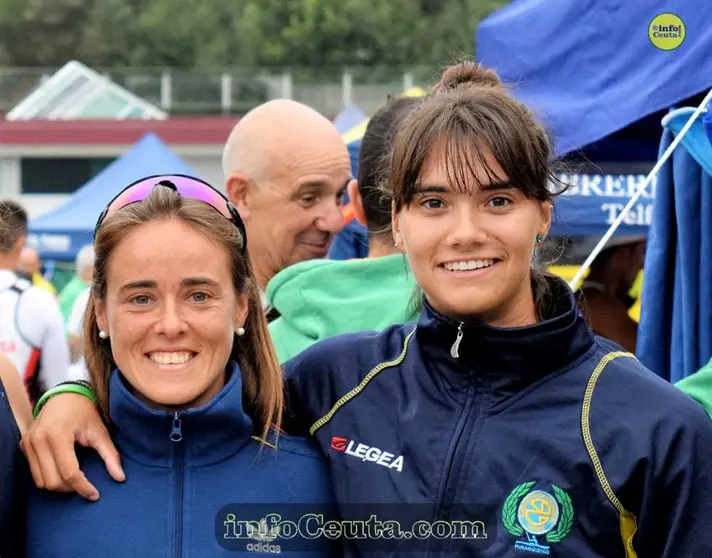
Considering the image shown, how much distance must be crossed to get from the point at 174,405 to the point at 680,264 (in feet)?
6.52

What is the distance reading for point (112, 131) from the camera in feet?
92.8

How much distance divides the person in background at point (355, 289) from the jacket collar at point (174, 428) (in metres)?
0.80

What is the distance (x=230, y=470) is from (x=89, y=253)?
7.65 m

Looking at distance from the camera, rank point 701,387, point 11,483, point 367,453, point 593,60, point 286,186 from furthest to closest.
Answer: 1. point 593,60
2. point 286,186
3. point 701,387
4. point 367,453
5. point 11,483

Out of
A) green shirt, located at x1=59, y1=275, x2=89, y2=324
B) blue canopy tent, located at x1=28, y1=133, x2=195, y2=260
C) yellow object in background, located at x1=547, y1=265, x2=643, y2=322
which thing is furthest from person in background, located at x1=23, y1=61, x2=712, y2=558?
blue canopy tent, located at x1=28, y1=133, x2=195, y2=260

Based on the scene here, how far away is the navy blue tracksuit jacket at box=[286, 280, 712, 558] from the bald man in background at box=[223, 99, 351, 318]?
159cm

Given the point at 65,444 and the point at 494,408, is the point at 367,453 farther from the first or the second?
the point at 65,444

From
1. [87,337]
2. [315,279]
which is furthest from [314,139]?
[87,337]

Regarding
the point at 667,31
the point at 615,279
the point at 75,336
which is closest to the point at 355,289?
the point at 667,31

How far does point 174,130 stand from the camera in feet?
91.0

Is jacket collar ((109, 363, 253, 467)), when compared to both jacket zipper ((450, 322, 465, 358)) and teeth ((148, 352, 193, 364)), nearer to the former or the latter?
teeth ((148, 352, 193, 364))

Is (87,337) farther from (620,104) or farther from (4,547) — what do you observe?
(620,104)

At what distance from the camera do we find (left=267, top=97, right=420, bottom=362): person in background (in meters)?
3.42

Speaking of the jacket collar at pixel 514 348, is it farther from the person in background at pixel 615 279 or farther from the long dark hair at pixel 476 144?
the person in background at pixel 615 279
